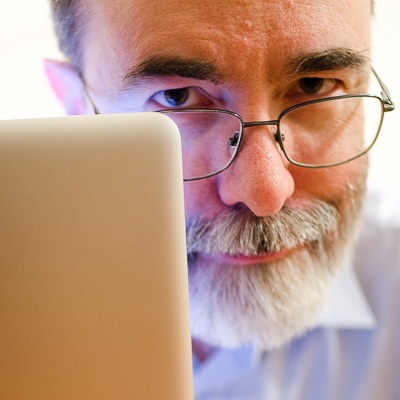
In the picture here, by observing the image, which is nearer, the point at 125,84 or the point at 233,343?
the point at 125,84

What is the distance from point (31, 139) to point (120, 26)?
1.00 feet

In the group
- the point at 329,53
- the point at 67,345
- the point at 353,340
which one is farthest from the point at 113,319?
the point at 353,340

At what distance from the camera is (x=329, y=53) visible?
0.62 metres

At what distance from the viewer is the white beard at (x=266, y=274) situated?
68 cm

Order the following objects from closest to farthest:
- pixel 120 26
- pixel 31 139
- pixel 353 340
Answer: pixel 31 139, pixel 120 26, pixel 353 340

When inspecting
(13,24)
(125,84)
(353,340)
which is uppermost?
(13,24)

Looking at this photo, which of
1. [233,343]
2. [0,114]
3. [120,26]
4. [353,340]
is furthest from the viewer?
[0,114]

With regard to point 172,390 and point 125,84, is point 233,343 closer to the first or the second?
point 172,390

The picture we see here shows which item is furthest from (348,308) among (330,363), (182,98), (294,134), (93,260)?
(93,260)

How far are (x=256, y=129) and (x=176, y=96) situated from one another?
134mm

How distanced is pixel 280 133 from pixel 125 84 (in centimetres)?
24

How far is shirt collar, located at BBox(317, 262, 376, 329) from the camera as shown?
928mm

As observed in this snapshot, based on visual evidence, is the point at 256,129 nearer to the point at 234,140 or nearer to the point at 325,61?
the point at 234,140

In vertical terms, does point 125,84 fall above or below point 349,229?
above
